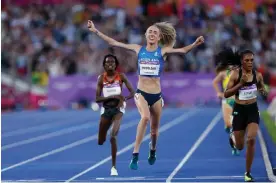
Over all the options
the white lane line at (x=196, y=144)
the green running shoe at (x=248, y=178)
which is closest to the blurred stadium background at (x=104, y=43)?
the white lane line at (x=196, y=144)

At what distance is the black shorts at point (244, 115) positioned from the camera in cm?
Result: 1281

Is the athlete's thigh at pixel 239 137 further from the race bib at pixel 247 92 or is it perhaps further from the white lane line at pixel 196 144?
the white lane line at pixel 196 144

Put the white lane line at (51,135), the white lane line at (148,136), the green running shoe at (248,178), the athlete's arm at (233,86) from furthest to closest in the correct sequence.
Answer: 1. the white lane line at (51,135)
2. the white lane line at (148,136)
3. the athlete's arm at (233,86)
4. the green running shoe at (248,178)

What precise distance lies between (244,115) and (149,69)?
143 centimetres

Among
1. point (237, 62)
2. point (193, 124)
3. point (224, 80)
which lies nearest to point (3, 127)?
point (193, 124)

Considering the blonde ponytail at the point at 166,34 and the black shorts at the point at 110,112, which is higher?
the blonde ponytail at the point at 166,34

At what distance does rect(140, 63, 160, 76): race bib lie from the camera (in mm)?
12992

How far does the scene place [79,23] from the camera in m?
37.8

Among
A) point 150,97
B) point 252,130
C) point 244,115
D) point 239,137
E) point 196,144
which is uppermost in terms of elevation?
point 150,97

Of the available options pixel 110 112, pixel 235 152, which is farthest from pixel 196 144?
pixel 110 112

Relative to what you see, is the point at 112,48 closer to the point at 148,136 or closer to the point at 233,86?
the point at 148,136

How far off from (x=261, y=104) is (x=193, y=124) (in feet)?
26.9

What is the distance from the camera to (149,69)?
512 inches

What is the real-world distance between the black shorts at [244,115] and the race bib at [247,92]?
120mm
